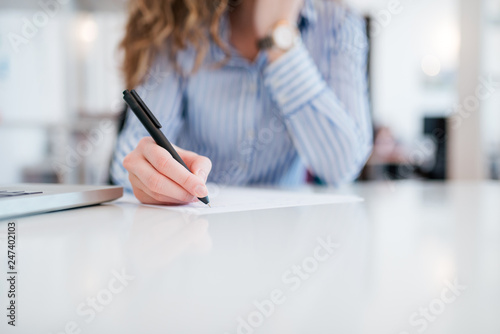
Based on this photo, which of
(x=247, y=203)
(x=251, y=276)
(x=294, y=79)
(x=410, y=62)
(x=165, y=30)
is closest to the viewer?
(x=251, y=276)

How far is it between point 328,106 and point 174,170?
512 mm

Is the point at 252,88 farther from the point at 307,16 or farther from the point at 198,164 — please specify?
the point at 198,164

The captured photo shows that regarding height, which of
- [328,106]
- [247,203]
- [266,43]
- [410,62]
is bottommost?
[247,203]

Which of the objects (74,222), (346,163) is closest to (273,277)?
(74,222)

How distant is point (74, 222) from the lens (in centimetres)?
38

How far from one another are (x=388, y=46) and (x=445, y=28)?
711 millimetres

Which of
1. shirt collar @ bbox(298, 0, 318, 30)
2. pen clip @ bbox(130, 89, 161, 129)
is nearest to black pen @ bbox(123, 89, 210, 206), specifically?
pen clip @ bbox(130, 89, 161, 129)

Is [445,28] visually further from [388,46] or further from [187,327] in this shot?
[187,327]

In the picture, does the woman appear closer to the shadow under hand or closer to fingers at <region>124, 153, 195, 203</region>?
fingers at <region>124, 153, 195, 203</region>

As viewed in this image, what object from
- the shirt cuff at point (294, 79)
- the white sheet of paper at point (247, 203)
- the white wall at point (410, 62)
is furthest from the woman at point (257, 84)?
the white wall at point (410, 62)

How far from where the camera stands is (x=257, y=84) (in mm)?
979

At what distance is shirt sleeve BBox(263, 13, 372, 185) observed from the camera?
2.80 feet

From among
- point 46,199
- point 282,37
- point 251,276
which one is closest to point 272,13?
point 282,37

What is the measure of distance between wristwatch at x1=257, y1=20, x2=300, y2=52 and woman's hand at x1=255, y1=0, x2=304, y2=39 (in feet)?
0.09
